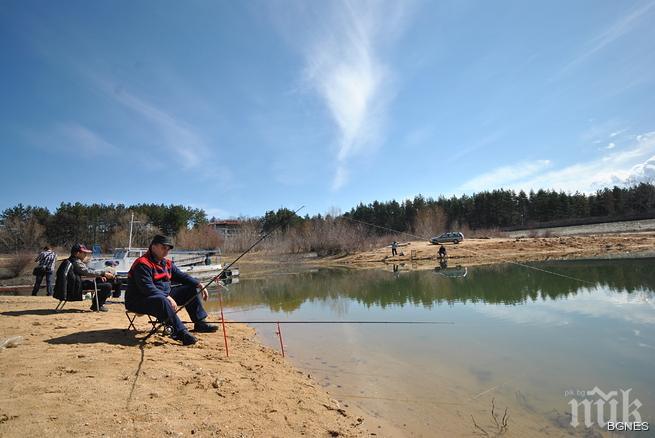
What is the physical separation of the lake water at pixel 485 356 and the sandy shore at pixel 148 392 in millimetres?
954

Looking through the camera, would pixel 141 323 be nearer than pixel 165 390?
No

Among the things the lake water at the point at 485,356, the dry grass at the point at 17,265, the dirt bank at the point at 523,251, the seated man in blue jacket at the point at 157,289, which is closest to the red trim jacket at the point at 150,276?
the seated man in blue jacket at the point at 157,289

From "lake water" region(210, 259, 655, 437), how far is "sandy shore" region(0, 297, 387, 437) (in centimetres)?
95

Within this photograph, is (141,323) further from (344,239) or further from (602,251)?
(344,239)

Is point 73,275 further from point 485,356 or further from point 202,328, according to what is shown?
point 485,356

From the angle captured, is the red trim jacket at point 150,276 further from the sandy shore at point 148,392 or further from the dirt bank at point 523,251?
the dirt bank at point 523,251

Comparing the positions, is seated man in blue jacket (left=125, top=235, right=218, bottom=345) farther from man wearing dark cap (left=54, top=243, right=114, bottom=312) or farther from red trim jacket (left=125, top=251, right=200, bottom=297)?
man wearing dark cap (left=54, top=243, right=114, bottom=312)

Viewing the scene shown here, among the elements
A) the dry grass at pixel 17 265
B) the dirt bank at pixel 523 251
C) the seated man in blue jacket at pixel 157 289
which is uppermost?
the dry grass at pixel 17 265

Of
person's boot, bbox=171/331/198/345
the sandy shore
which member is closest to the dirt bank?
person's boot, bbox=171/331/198/345

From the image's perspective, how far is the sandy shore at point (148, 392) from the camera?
114 inches

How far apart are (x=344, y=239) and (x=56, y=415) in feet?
162

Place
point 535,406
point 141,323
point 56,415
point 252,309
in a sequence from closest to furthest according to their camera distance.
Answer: point 56,415
point 535,406
point 141,323
point 252,309

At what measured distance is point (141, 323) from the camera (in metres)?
7.54

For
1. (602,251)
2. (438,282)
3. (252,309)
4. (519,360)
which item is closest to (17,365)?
(519,360)
